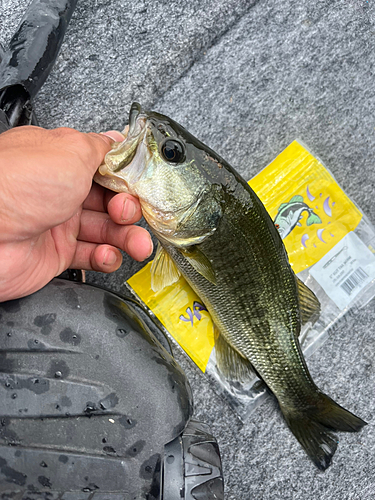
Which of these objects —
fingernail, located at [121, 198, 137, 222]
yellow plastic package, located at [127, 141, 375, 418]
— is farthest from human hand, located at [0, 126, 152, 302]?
yellow plastic package, located at [127, 141, 375, 418]

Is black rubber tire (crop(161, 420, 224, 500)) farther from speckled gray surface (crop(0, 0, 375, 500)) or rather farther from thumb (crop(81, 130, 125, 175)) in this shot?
thumb (crop(81, 130, 125, 175))

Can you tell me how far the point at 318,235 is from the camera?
5.30ft

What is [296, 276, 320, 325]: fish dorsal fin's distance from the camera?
1372 millimetres

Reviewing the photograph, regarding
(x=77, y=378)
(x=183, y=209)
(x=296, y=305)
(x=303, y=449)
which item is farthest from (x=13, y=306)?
(x=303, y=449)

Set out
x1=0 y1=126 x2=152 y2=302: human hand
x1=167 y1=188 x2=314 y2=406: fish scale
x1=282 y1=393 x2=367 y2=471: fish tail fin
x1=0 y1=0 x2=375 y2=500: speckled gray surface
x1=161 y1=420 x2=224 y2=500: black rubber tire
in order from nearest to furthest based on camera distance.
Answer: x1=0 y1=126 x2=152 y2=302: human hand < x1=161 y1=420 x2=224 y2=500: black rubber tire < x1=167 y1=188 x2=314 y2=406: fish scale < x1=282 y1=393 x2=367 y2=471: fish tail fin < x1=0 y1=0 x2=375 y2=500: speckled gray surface

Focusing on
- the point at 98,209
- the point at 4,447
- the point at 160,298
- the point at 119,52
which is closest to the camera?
the point at 4,447

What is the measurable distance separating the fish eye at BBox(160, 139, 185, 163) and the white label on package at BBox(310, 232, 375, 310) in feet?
2.75

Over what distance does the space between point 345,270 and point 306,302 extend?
14.7 inches

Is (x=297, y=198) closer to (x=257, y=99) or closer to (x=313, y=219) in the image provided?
(x=313, y=219)

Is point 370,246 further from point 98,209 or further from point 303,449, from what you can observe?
point 98,209

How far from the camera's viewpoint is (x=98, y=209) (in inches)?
51.3

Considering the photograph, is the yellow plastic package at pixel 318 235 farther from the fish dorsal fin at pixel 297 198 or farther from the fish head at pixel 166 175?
the fish head at pixel 166 175

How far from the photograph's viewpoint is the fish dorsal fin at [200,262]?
122 cm

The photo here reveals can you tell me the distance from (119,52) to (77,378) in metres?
1.33
